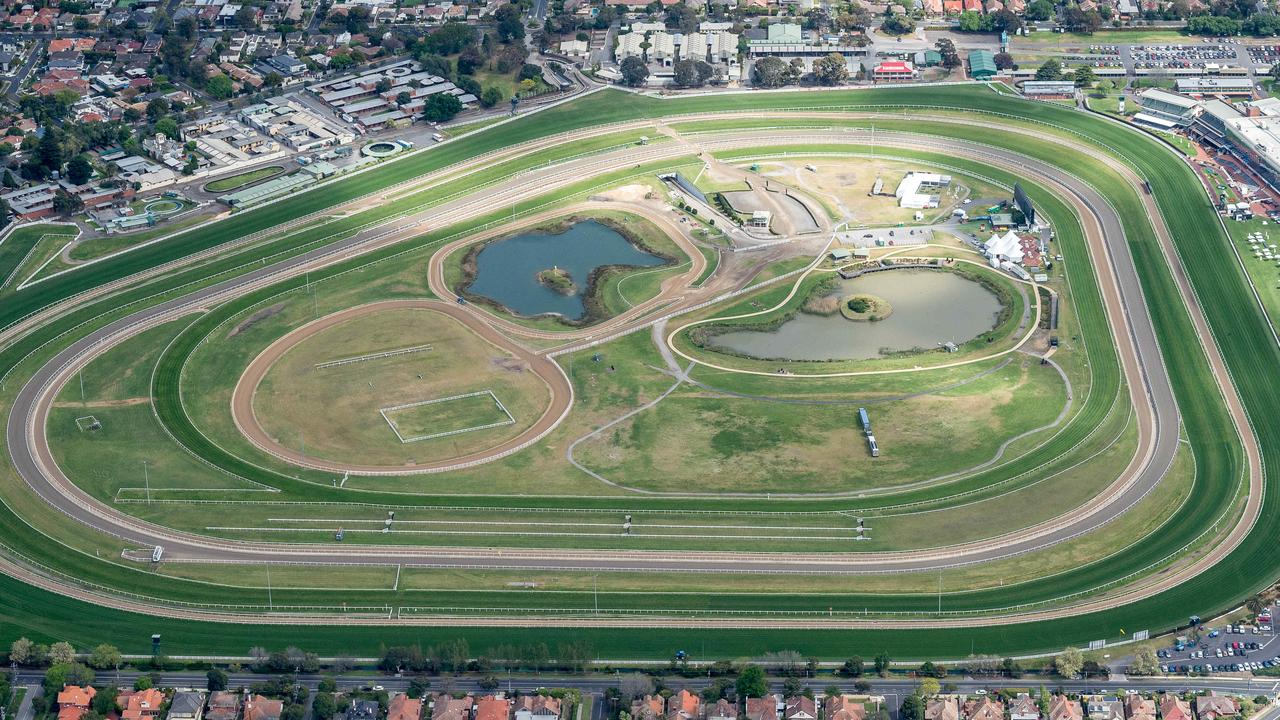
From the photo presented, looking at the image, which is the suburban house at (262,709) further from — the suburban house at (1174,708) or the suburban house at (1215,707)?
the suburban house at (1215,707)

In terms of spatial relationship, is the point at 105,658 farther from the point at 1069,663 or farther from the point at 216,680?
the point at 1069,663

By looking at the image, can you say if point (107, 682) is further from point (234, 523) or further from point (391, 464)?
point (391, 464)

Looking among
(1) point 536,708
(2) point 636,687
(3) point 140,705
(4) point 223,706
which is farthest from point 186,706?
(2) point 636,687

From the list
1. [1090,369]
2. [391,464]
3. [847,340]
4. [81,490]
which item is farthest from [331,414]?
[1090,369]

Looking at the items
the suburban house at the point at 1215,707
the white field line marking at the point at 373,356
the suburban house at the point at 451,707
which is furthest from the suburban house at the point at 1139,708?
the white field line marking at the point at 373,356

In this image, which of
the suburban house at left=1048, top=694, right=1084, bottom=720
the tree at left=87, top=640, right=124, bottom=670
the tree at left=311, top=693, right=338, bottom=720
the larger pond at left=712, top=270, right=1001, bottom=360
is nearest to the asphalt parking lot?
the suburban house at left=1048, top=694, right=1084, bottom=720
